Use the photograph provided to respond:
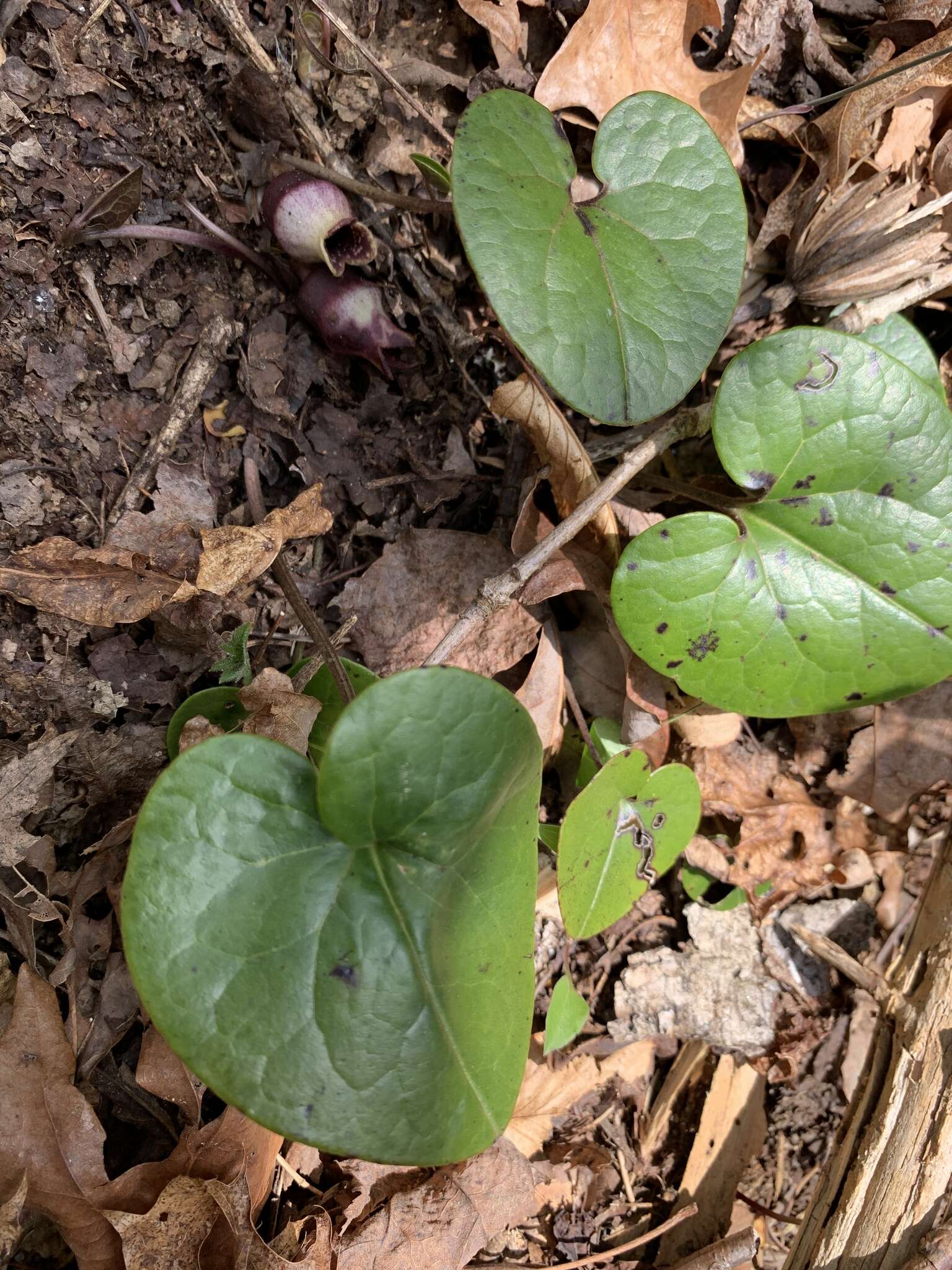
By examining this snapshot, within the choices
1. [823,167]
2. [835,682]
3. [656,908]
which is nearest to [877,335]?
[823,167]

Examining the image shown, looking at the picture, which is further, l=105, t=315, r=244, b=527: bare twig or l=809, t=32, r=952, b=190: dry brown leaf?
l=809, t=32, r=952, b=190: dry brown leaf

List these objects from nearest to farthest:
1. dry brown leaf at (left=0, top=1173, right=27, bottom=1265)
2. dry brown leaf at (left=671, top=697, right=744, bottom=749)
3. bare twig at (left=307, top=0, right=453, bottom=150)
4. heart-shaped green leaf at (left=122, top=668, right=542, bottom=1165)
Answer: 1. heart-shaped green leaf at (left=122, top=668, right=542, bottom=1165)
2. dry brown leaf at (left=0, top=1173, right=27, bottom=1265)
3. bare twig at (left=307, top=0, right=453, bottom=150)
4. dry brown leaf at (left=671, top=697, right=744, bottom=749)

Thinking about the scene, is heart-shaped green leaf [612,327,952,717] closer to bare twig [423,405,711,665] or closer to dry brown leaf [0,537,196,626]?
bare twig [423,405,711,665]

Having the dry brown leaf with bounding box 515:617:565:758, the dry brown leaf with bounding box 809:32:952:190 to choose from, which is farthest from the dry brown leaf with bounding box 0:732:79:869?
the dry brown leaf with bounding box 809:32:952:190

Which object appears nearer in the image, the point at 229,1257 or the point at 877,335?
the point at 229,1257

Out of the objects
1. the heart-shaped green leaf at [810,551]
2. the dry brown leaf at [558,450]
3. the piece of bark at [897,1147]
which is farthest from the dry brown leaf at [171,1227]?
the dry brown leaf at [558,450]

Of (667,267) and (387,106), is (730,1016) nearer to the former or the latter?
(667,267)

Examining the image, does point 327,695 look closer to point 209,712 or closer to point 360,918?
point 209,712

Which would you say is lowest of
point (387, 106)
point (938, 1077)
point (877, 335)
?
point (938, 1077)
